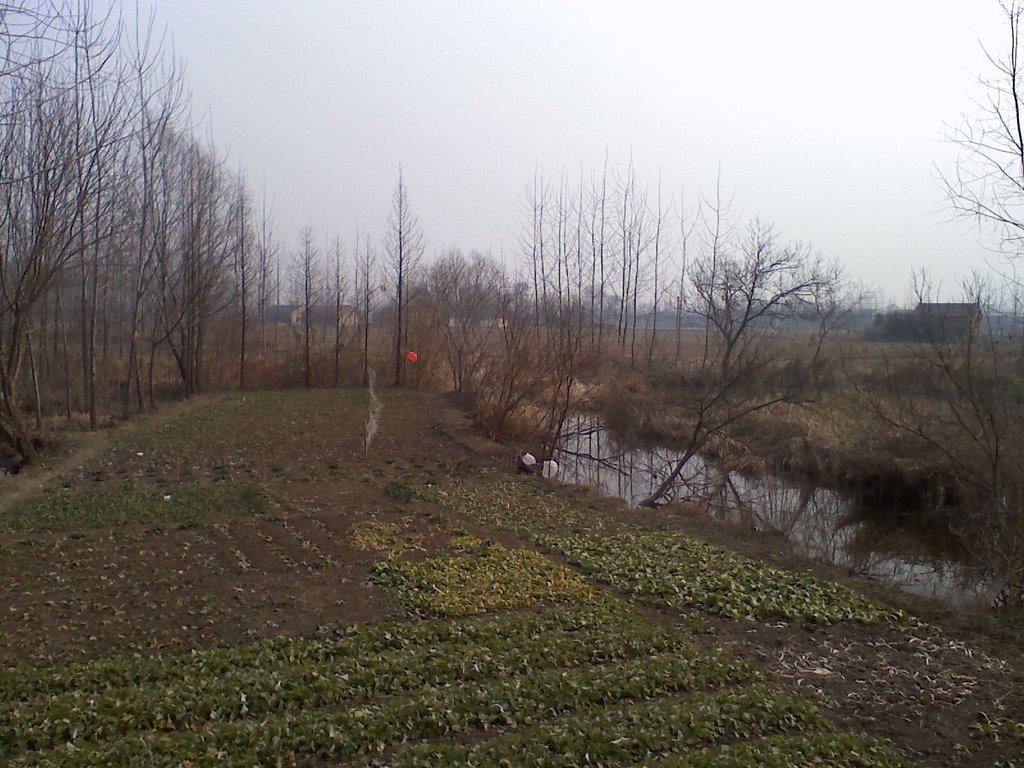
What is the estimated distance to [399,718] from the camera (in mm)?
4738

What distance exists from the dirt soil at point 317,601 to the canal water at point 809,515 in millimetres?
2073

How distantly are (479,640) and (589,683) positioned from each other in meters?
1.17

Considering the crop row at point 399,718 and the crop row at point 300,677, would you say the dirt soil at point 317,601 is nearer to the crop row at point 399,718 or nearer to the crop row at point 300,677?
the crop row at point 300,677

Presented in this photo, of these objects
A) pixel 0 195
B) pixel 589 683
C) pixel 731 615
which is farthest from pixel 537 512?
pixel 0 195

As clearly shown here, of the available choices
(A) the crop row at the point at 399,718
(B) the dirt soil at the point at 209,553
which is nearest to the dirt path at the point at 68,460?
(B) the dirt soil at the point at 209,553

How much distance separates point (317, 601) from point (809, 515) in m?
11.4

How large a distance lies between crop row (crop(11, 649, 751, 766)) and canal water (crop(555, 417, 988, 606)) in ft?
20.3

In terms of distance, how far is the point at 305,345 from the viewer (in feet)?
99.2

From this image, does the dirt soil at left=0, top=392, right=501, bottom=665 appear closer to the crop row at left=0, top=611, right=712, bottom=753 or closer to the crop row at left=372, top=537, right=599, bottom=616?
the crop row at left=372, top=537, right=599, bottom=616

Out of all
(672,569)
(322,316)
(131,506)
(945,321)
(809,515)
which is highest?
(322,316)

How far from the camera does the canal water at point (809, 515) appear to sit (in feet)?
38.2

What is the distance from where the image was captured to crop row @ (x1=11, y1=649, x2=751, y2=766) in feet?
13.5

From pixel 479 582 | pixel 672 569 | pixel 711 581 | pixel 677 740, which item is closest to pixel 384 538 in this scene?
pixel 479 582

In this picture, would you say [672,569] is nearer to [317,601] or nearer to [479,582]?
[479,582]
